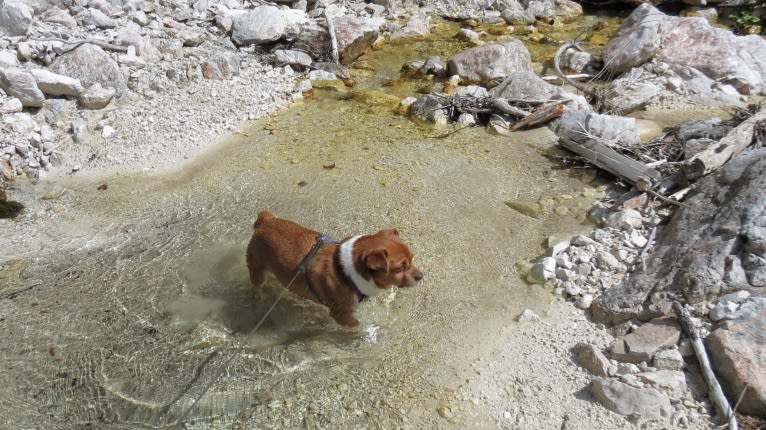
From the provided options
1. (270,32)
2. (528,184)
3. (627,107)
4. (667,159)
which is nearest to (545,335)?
(528,184)

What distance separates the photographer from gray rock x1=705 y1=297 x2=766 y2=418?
4.13 m

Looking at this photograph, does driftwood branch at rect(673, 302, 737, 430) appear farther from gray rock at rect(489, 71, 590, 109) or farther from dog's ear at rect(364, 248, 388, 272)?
gray rock at rect(489, 71, 590, 109)

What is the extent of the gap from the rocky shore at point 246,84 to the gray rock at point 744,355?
28cm

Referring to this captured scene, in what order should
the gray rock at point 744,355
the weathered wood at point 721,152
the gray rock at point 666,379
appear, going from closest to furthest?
the gray rock at point 744,355 → the gray rock at point 666,379 → the weathered wood at point 721,152

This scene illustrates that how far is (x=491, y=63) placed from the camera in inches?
422

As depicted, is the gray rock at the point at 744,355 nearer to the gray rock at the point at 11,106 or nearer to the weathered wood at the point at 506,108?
the weathered wood at the point at 506,108

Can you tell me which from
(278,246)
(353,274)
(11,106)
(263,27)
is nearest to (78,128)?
(11,106)

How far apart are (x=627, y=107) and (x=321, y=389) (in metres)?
7.61

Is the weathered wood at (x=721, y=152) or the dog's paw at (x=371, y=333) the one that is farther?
the weathered wood at (x=721, y=152)

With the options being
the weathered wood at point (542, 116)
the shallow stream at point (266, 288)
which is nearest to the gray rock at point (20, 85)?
the shallow stream at point (266, 288)

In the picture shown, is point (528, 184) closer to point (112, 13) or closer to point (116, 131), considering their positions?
point (116, 131)

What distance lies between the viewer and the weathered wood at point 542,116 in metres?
9.01

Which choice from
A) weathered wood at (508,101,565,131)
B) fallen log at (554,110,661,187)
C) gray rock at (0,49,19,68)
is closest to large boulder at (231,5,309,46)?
gray rock at (0,49,19,68)

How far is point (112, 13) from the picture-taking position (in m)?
11.0
